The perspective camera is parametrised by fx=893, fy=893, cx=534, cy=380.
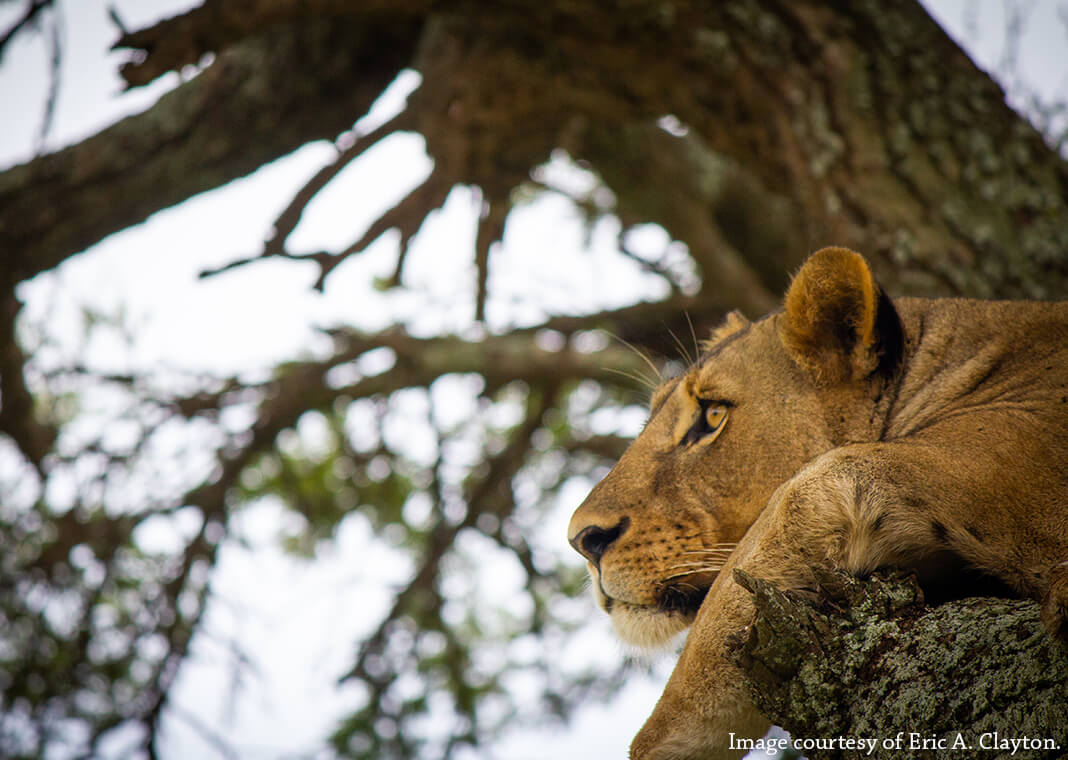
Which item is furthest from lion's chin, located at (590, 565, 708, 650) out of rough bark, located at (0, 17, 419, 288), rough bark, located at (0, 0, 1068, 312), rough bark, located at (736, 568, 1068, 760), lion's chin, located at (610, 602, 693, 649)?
rough bark, located at (0, 17, 419, 288)

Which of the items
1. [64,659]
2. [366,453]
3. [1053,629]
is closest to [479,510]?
[366,453]

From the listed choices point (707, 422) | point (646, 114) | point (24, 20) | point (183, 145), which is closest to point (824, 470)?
point (707, 422)

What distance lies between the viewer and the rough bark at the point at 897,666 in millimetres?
1646

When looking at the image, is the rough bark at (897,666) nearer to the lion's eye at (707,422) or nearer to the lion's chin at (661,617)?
the lion's chin at (661,617)

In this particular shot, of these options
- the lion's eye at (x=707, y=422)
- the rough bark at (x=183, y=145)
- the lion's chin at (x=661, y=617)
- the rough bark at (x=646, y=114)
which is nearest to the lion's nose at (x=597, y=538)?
the lion's chin at (x=661, y=617)

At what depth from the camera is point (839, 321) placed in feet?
9.16

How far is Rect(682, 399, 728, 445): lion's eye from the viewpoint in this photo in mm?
2845

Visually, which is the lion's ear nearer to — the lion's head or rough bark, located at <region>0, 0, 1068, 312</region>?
the lion's head

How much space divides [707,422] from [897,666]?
46.8 inches

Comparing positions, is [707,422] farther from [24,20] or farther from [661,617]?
[24,20]

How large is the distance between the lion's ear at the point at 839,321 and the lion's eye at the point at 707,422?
0.95 feet

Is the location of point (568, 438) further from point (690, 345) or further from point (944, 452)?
point (944, 452)

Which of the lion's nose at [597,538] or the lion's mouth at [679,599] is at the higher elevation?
the lion's nose at [597,538]

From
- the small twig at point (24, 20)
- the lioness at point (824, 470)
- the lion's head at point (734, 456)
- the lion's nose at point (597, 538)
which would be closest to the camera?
the lioness at point (824, 470)
